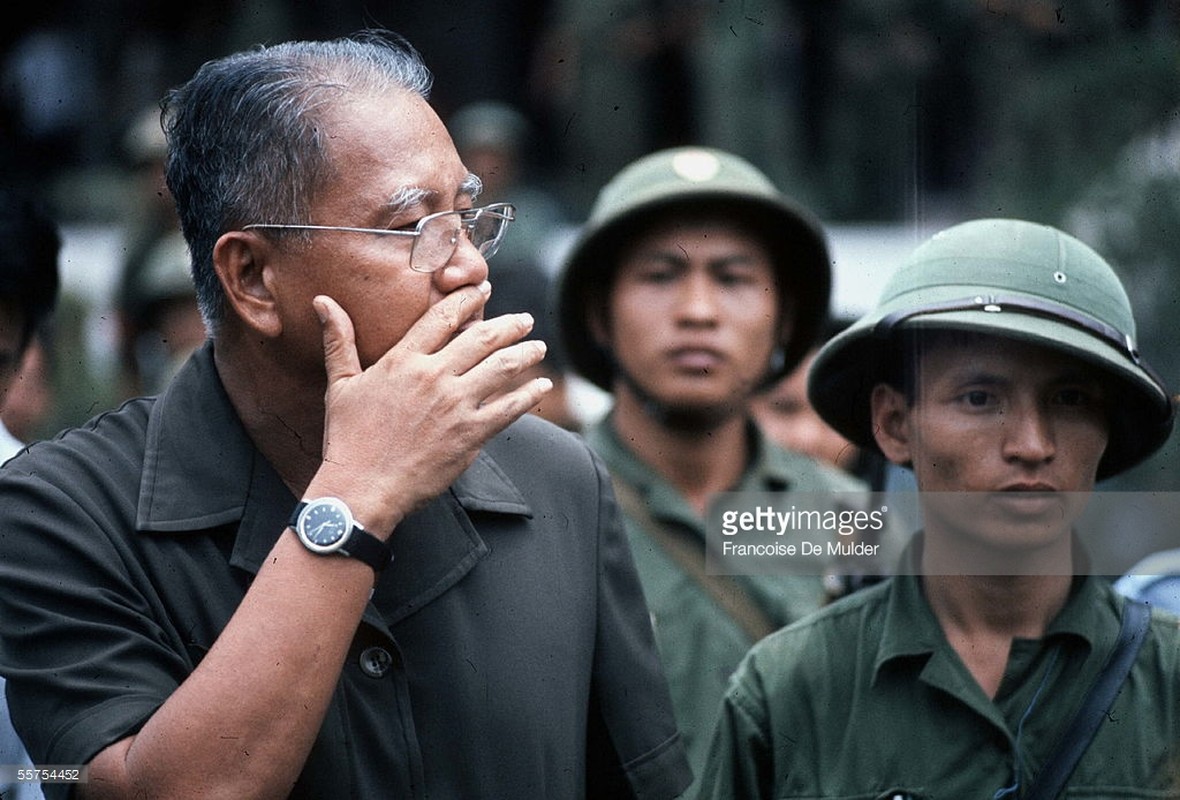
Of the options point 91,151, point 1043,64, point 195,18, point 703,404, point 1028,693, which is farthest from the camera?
point 91,151

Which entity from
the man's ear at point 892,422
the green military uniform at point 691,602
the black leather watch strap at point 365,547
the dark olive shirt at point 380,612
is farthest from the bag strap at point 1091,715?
the black leather watch strap at point 365,547

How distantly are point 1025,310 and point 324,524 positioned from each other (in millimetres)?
1140

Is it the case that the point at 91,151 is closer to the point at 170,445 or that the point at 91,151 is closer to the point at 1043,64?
the point at 1043,64

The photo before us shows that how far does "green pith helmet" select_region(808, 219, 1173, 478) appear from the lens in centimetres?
238

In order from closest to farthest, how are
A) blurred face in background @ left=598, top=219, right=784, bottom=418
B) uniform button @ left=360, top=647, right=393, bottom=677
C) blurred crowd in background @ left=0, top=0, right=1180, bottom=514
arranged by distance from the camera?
uniform button @ left=360, top=647, right=393, bottom=677 < blurred face in background @ left=598, top=219, right=784, bottom=418 < blurred crowd in background @ left=0, top=0, right=1180, bottom=514

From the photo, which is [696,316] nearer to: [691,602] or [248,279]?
[691,602]

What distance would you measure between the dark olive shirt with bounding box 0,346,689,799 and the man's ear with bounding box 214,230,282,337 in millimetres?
151

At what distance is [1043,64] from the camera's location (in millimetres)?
4852

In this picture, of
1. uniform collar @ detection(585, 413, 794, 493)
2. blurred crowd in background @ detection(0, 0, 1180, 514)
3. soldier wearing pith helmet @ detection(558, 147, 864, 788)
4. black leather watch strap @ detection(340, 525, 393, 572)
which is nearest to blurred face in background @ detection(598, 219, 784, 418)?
soldier wearing pith helmet @ detection(558, 147, 864, 788)

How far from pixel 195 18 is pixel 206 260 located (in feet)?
12.1

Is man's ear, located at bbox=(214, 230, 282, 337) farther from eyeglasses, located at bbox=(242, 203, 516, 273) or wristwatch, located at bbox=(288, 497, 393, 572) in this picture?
wristwatch, located at bbox=(288, 497, 393, 572)

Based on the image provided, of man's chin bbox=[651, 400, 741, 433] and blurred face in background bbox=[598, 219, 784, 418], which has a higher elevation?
blurred face in background bbox=[598, 219, 784, 418]

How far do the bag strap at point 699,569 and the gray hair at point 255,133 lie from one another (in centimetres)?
135

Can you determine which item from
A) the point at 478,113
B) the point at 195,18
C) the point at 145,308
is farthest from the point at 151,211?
the point at 478,113
